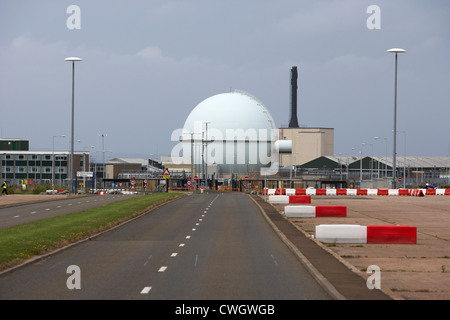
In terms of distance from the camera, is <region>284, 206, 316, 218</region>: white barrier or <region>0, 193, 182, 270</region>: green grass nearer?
<region>0, 193, 182, 270</region>: green grass

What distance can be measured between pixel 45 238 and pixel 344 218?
70.3 feet

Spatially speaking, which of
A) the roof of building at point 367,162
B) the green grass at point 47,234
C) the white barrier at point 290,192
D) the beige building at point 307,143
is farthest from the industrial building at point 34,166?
the green grass at point 47,234

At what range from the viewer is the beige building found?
170 meters

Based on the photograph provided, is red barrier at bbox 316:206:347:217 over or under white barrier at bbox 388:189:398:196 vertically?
under

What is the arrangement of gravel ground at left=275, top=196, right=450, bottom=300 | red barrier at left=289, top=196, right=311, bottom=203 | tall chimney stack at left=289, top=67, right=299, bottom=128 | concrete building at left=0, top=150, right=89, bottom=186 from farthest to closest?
tall chimney stack at left=289, top=67, right=299, bottom=128 < concrete building at left=0, top=150, right=89, bottom=186 < red barrier at left=289, top=196, right=311, bottom=203 < gravel ground at left=275, top=196, right=450, bottom=300

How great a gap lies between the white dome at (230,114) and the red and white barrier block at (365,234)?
104m

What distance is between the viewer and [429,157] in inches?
7229

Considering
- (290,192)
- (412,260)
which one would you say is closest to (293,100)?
(290,192)

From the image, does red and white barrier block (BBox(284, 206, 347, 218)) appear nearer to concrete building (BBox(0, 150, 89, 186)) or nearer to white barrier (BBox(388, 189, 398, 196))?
white barrier (BBox(388, 189, 398, 196))

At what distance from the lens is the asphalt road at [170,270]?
14.9m

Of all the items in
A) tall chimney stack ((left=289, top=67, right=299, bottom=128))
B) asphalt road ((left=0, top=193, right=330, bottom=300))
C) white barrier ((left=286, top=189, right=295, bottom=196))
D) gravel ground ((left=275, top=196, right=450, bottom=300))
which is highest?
tall chimney stack ((left=289, top=67, right=299, bottom=128))

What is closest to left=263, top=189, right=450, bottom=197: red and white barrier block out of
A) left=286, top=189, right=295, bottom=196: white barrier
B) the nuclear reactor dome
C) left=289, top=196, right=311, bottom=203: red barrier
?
left=286, top=189, right=295, bottom=196: white barrier

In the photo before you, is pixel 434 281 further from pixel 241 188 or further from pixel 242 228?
pixel 241 188
